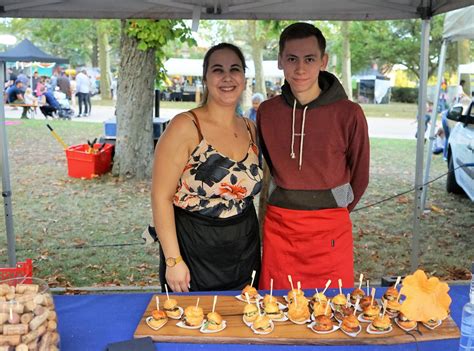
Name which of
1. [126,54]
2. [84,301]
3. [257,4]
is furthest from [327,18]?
[126,54]

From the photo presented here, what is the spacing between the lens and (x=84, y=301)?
1956 millimetres

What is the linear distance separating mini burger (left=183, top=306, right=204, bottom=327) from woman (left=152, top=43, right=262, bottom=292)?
1.55 feet

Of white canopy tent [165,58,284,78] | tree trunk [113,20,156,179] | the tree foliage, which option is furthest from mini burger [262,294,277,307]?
white canopy tent [165,58,284,78]

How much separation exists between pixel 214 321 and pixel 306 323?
1.06 ft

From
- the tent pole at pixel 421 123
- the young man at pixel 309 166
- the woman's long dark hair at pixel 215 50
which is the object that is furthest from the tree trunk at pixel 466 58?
the woman's long dark hair at pixel 215 50

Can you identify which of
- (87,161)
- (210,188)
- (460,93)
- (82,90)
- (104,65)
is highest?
(104,65)

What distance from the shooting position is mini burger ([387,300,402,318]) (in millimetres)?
1818

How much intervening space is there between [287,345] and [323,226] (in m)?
0.84

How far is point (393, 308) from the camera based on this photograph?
1.82 m

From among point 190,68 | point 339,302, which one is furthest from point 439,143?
point 190,68

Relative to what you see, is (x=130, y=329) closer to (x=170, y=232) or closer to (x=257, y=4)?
(x=170, y=232)

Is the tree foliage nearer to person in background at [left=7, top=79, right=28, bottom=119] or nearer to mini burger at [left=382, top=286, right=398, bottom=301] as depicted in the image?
mini burger at [left=382, top=286, right=398, bottom=301]

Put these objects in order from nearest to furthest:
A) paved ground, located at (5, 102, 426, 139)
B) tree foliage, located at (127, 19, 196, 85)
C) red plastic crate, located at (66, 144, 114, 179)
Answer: tree foliage, located at (127, 19, 196, 85) < red plastic crate, located at (66, 144, 114, 179) < paved ground, located at (5, 102, 426, 139)

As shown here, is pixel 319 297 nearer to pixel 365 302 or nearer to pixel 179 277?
pixel 365 302
